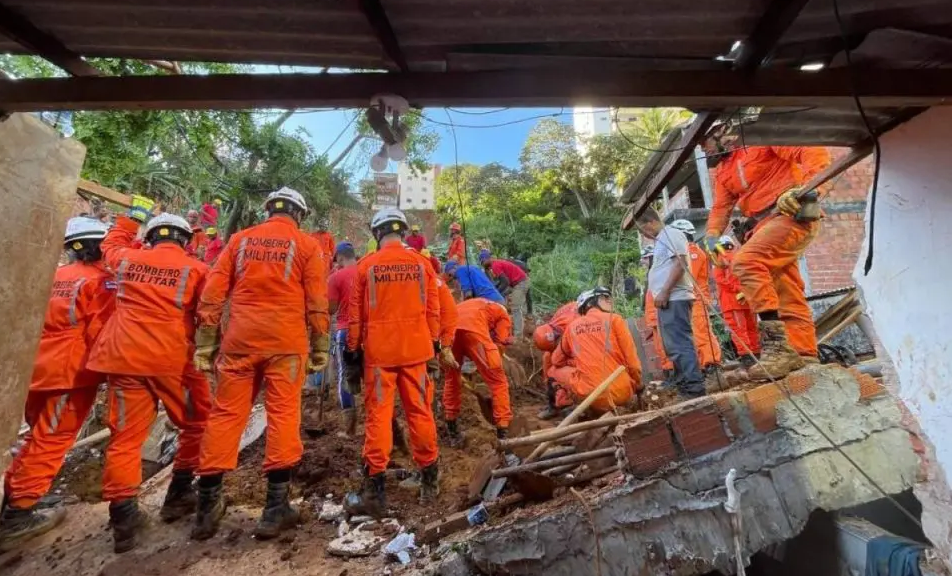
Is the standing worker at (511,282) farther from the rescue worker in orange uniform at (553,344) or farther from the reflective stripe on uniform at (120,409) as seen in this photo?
the reflective stripe on uniform at (120,409)

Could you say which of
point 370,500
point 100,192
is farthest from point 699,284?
point 100,192

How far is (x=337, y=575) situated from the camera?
2.72 meters

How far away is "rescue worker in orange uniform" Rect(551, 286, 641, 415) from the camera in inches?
180

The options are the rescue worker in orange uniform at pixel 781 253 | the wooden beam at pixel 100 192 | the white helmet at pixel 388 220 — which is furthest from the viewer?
the wooden beam at pixel 100 192

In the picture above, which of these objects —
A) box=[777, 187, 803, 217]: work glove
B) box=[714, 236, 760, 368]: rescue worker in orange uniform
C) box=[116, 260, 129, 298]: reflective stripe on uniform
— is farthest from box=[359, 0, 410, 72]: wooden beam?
box=[714, 236, 760, 368]: rescue worker in orange uniform

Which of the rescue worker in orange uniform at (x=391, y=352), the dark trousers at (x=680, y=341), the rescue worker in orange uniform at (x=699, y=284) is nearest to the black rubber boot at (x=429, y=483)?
the rescue worker in orange uniform at (x=391, y=352)

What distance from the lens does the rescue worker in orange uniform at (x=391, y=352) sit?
3459mm

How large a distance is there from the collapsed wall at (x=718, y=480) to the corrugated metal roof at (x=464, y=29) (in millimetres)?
1917

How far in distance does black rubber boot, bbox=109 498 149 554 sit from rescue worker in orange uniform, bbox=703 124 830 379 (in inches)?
171

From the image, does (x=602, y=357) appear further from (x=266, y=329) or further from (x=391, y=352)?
(x=266, y=329)

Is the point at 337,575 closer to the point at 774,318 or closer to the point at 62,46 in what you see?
the point at 62,46

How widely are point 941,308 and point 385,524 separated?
11.2ft

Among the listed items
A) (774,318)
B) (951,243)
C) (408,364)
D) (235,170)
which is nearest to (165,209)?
(235,170)

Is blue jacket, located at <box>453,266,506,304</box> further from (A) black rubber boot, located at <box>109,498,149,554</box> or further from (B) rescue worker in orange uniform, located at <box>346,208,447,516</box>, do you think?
(A) black rubber boot, located at <box>109,498,149,554</box>
